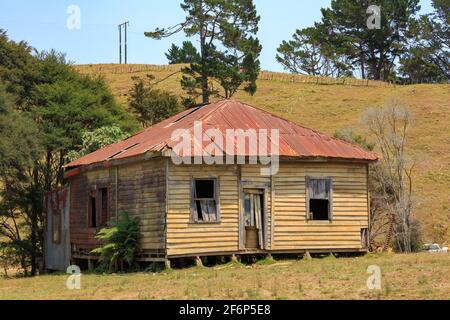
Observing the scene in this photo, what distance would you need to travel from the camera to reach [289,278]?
17812 millimetres

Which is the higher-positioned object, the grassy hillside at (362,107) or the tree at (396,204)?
the grassy hillside at (362,107)

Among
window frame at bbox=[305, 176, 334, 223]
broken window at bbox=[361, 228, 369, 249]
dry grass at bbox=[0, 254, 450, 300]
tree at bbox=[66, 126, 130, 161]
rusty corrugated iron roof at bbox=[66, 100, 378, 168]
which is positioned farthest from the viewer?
tree at bbox=[66, 126, 130, 161]

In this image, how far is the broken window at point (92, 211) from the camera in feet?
88.0

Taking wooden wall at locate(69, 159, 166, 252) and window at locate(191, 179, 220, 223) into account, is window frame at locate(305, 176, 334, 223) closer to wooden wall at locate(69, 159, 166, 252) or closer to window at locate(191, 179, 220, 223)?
window at locate(191, 179, 220, 223)

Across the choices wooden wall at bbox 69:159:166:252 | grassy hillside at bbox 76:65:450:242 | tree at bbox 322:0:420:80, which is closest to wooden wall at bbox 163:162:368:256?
wooden wall at bbox 69:159:166:252

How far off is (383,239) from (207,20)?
28407 mm

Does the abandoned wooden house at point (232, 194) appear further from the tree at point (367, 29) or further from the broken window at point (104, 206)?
the tree at point (367, 29)

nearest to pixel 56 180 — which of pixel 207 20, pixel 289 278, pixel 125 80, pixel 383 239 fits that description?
pixel 383 239

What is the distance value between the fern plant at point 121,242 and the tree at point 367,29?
196 feet

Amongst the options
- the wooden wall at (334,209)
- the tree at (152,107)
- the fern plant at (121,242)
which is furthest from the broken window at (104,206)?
the tree at (152,107)

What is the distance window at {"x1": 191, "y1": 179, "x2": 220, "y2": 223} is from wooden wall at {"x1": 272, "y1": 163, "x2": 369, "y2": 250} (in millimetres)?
2090

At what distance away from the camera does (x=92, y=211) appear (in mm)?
27188

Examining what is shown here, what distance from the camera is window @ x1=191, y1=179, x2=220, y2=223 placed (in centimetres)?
2259

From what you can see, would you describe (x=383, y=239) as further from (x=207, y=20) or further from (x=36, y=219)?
(x=207, y=20)
